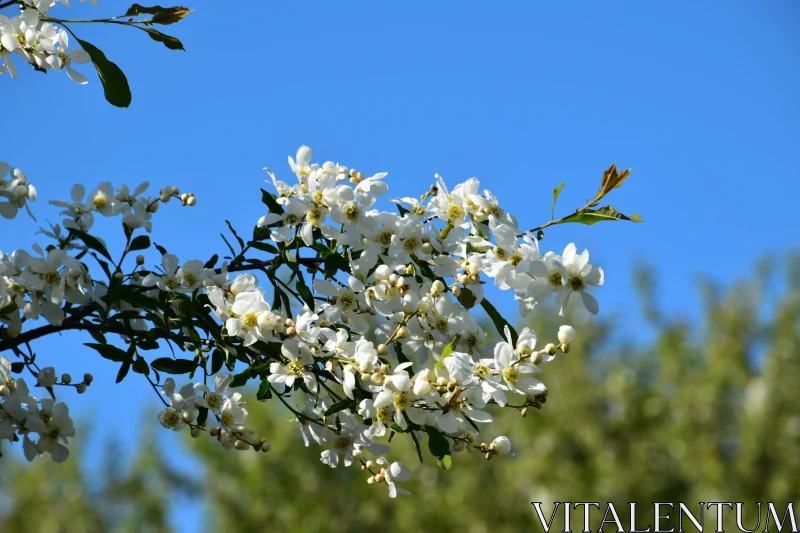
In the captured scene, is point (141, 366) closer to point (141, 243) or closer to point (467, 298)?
point (141, 243)

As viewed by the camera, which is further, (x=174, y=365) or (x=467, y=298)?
(x=174, y=365)

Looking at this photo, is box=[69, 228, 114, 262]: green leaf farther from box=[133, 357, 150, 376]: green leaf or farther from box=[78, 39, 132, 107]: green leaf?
box=[78, 39, 132, 107]: green leaf

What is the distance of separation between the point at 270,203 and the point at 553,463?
9.76 metres

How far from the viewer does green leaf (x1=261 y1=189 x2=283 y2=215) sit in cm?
192

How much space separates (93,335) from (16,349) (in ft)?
0.69

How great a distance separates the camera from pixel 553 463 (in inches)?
431

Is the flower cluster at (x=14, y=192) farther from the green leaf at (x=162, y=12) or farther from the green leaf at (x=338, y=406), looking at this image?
the green leaf at (x=338, y=406)

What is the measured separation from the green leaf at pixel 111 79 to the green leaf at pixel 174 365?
2.09 ft

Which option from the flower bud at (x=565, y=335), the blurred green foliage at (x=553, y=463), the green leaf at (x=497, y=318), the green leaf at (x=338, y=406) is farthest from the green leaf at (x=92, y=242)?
the blurred green foliage at (x=553, y=463)

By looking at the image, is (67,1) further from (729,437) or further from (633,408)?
(633,408)

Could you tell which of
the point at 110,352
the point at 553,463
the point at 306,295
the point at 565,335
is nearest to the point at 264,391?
the point at 306,295

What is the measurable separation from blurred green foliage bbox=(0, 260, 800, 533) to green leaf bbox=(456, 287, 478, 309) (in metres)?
8.21

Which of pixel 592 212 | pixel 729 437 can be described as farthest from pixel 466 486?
pixel 592 212

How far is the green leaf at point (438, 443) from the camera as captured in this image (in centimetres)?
175
